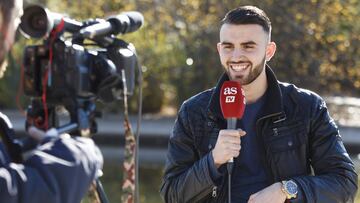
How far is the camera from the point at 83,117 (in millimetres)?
2812

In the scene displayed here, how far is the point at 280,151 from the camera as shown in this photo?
325cm

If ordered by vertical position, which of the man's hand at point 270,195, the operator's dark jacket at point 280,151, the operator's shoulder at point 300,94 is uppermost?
the operator's shoulder at point 300,94

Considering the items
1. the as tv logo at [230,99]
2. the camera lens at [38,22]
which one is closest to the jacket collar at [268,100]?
the as tv logo at [230,99]

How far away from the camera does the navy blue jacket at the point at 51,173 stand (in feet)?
6.65

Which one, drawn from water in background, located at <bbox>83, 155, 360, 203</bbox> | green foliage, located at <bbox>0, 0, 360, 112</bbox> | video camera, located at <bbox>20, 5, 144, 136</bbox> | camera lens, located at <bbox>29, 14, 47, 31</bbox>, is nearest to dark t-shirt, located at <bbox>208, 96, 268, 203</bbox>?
video camera, located at <bbox>20, 5, 144, 136</bbox>

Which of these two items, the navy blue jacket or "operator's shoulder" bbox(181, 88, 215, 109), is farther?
"operator's shoulder" bbox(181, 88, 215, 109)

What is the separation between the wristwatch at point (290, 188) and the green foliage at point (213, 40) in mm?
7979

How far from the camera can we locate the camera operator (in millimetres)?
2020

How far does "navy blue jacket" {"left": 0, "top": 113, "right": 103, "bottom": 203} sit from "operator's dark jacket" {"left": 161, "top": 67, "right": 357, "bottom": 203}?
1.08 meters

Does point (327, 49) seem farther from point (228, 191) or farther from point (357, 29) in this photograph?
point (228, 191)

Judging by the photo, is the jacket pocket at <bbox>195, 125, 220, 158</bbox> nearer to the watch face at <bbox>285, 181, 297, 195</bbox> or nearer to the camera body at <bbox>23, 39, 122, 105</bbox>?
the watch face at <bbox>285, 181, 297, 195</bbox>

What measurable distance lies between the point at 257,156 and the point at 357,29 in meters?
9.07

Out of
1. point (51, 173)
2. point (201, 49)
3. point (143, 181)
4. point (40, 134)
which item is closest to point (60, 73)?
point (40, 134)

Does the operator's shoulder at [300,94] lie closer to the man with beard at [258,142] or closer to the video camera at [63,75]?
the man with beard at [258,142]
